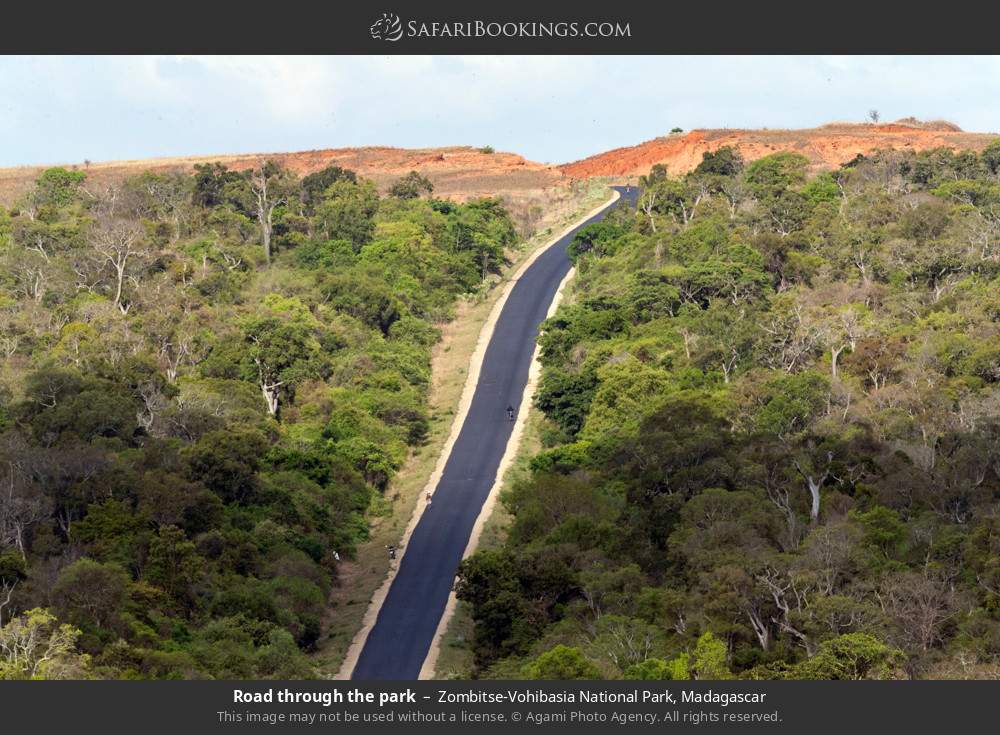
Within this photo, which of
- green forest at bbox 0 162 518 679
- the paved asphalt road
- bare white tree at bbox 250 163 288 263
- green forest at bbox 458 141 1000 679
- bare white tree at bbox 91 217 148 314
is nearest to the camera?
green forest at bbox 458 141 1000 679

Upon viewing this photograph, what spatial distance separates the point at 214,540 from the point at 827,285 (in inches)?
1484

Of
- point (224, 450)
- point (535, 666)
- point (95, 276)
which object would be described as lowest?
point (535, 666)

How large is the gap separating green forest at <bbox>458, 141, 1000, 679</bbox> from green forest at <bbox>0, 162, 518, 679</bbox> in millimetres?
7388

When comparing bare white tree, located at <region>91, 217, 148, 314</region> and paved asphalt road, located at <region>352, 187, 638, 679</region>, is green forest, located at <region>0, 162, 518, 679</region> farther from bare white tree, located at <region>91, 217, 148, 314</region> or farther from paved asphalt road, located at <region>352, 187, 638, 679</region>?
paved asphalt road, located at <region>352, 187, 638, 679</region>

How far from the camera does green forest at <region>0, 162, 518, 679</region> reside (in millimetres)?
49375

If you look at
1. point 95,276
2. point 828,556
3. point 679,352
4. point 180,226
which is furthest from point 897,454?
point 180,226

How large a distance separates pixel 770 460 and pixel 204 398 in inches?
933

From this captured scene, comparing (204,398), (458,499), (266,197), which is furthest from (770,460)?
(266,197)

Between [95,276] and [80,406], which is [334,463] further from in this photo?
[95,276]

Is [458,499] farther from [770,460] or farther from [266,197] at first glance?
[266,197]

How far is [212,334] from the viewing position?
7931 centimetres

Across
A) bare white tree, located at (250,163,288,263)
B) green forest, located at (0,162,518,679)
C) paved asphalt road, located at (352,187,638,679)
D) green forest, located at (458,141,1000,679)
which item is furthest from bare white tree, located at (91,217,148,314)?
green forest, located at (458,141,1000,679)

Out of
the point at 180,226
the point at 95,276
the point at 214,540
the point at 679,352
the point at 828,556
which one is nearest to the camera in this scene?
the point at 828,556

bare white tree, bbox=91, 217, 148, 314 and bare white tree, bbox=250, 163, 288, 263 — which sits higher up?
bare white tree, bbox=250, 163, 288, 263
